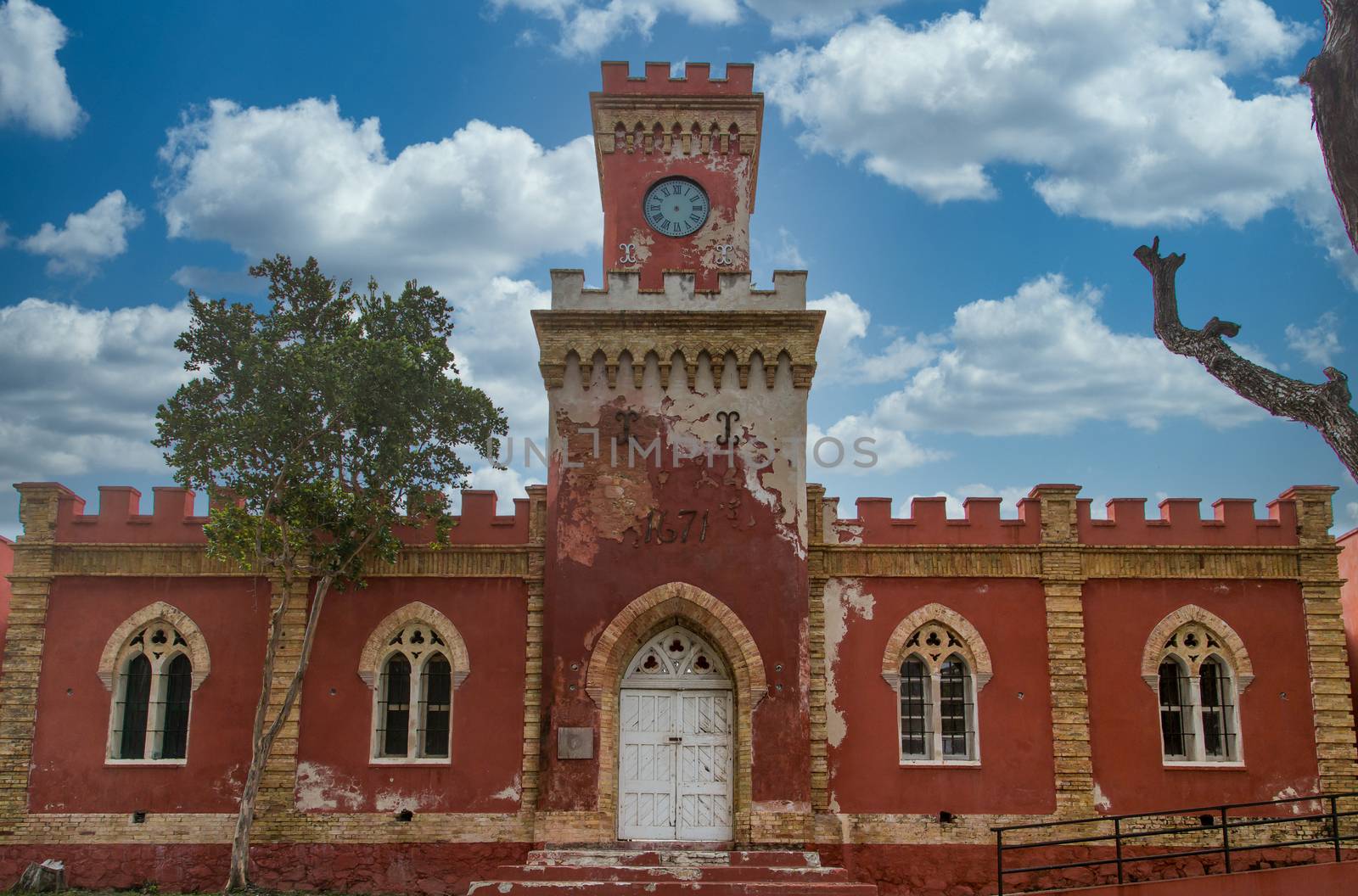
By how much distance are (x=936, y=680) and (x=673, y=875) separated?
6.09m

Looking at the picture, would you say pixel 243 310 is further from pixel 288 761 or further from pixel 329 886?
pixel 329 886

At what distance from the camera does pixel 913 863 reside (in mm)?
18172

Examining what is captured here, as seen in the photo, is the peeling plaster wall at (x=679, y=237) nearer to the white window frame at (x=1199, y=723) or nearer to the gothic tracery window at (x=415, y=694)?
the gothic tracery window at (x=415, y=694)

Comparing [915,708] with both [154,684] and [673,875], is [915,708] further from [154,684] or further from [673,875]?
[154,684]

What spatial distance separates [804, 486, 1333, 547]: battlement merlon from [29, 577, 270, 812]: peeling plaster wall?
33.4 feet

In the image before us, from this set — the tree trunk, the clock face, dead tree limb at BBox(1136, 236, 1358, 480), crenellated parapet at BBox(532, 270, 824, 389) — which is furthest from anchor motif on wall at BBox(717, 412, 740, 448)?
dead tree limb at BBox(1136, 236, 1358, 480)

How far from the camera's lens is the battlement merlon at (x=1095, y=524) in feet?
64.1

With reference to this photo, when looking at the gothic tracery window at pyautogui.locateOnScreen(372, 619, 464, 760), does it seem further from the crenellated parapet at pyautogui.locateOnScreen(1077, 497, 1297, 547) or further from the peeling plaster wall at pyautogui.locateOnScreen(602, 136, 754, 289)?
the crenellated parapet at pyautogui.locateOnScreen(1077, 497, 1297, 547)

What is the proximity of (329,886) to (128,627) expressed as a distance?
18.3 feet

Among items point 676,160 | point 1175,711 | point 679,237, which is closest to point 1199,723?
point 1175,711

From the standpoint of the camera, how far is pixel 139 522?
19.5 meters

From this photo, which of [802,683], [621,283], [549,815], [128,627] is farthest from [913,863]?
[128,627]

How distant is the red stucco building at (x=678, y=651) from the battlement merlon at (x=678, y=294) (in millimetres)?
58

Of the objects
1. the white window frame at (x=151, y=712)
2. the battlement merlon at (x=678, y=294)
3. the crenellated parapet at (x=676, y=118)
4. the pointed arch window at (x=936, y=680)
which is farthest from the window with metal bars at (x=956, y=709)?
the white window frame at (x=151, y=712)
